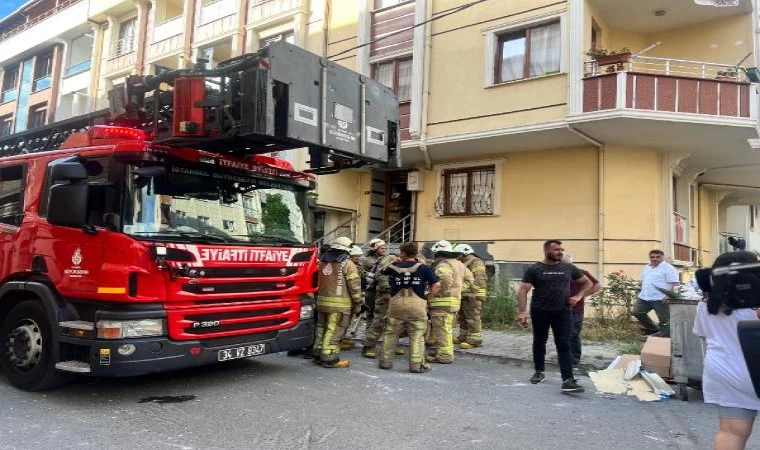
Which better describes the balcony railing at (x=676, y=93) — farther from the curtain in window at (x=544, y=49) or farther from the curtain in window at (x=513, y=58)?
the curtain in window at (x=513, y=58)

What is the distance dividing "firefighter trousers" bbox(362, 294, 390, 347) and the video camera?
16.4ft

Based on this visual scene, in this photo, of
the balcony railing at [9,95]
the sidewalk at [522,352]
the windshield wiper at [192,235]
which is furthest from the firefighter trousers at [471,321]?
the balcony railing at [9,95]

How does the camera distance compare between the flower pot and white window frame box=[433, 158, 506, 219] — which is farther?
white window frame box=[433, 158, 506, 219]

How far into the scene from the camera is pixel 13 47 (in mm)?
27312

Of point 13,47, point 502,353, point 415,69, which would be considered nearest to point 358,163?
point 502,353

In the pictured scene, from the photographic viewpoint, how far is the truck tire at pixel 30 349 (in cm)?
516

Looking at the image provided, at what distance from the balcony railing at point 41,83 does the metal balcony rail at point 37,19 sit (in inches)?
108

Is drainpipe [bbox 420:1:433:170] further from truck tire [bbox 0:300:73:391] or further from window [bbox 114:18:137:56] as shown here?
window [bbox 114:18:137:56]

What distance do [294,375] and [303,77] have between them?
3.26 metres

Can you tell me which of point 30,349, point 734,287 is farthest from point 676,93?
point 30,349

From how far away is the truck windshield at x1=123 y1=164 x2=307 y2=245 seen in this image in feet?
16.7

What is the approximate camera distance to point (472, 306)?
28.4 ft

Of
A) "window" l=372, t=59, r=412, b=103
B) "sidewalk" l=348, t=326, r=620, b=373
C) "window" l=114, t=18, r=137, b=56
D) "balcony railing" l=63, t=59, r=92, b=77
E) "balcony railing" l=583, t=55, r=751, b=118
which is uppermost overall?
"window" l=114, t=18, r=137, b=56

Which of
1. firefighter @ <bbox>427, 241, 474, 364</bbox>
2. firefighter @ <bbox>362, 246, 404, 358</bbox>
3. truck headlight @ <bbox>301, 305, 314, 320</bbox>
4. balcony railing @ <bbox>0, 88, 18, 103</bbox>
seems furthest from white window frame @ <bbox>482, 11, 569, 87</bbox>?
balcony railing @ <bbox>0, 88, 18, 103</bbox>
